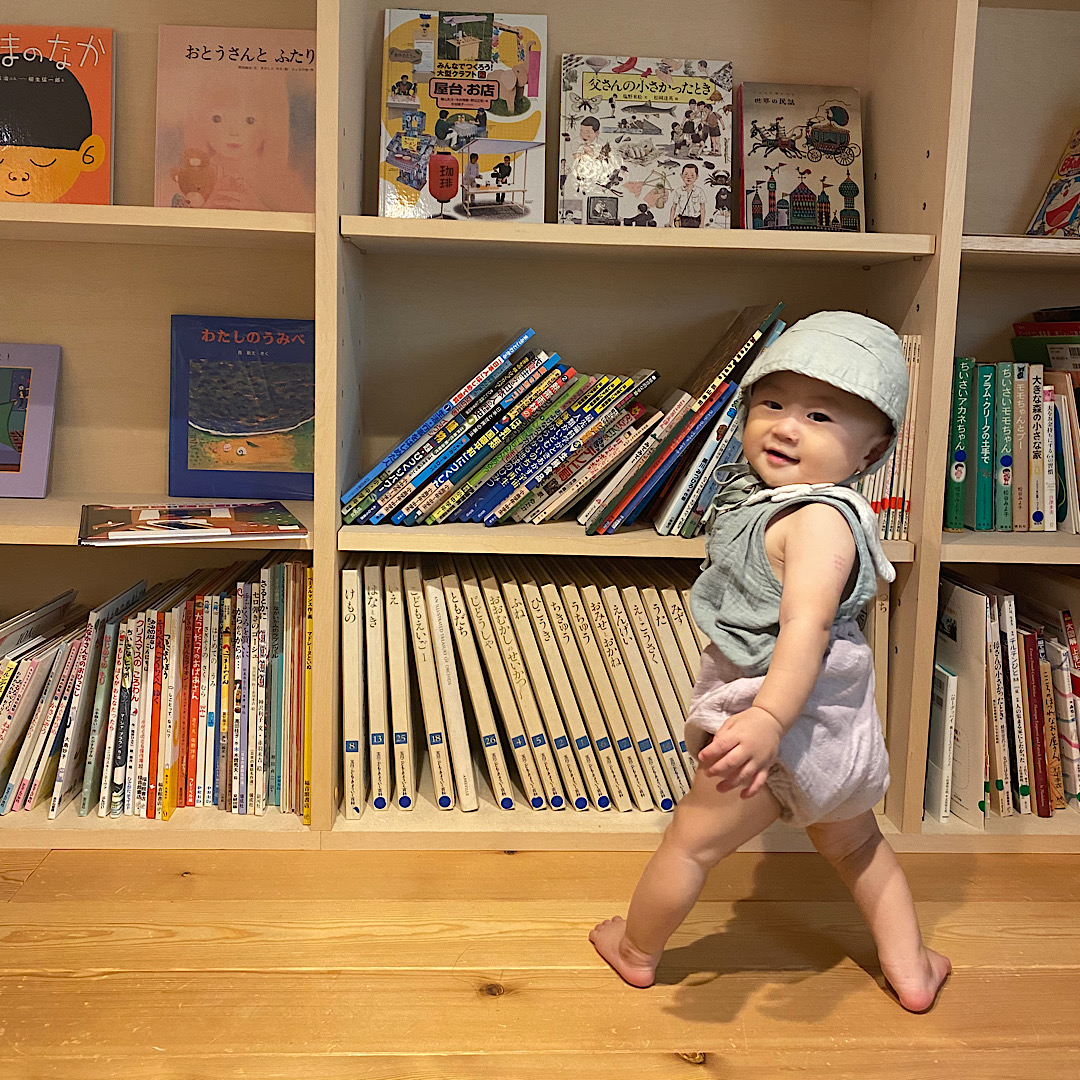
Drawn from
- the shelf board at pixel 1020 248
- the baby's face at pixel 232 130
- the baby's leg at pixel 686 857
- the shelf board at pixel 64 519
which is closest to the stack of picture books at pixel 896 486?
the shelf board at pixel 1020 248

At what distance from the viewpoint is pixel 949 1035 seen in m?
1.05

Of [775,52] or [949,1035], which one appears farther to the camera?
[775,52]

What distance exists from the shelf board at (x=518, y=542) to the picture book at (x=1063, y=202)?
57 centimetres

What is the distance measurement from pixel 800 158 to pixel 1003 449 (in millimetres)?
540

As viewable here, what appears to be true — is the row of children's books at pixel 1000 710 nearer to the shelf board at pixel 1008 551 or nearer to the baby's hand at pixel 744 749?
the shelf board at pixel 1008 551

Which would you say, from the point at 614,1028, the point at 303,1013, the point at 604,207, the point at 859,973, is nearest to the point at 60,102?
→ the point at 604,207

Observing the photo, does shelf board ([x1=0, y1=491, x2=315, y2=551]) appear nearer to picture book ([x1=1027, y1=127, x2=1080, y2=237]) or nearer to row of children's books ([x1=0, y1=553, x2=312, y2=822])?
row of children's books ([x1=0, y1=553, x2=312, y2=822])

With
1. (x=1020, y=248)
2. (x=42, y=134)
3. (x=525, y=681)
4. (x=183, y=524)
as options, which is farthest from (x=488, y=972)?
(x=42, y=134)

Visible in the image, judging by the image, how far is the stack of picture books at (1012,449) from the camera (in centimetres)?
146

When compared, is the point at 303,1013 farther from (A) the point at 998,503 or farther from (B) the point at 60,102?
(B) the point at 60,102

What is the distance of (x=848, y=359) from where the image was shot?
0.99 meters

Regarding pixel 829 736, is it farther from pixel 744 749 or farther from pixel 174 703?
pixel 174 703

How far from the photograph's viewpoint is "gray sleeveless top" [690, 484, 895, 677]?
1004 millimetres

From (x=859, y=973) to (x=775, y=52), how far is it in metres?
1.35
